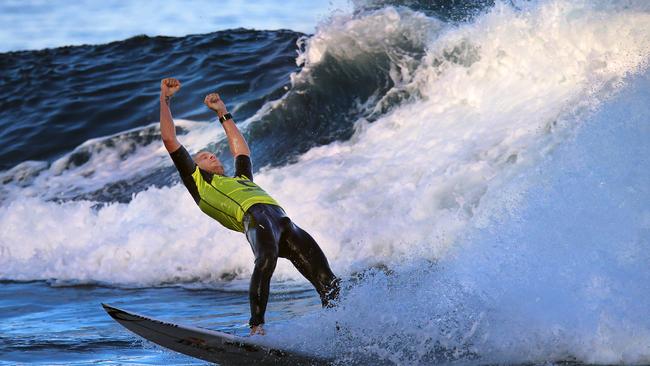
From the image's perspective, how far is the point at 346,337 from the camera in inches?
228

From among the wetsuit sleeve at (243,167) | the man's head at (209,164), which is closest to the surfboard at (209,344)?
the man's head at (209,164)

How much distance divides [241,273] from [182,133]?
641cm

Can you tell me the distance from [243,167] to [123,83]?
544 inches

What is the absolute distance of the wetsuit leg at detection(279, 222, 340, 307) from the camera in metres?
6.44

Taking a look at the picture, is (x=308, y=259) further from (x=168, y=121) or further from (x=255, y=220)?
(x=168, y=121)

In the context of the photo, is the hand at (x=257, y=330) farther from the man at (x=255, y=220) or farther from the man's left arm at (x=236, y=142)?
the man's left arm at (x=236, y=142)

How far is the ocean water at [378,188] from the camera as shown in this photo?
19.3ft

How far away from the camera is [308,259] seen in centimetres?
644

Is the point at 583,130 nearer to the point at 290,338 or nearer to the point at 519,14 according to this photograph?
the point at 290,338

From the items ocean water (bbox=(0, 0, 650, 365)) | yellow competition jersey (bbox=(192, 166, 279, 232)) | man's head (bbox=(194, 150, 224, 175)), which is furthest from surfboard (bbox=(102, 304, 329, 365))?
man's head (bbox=(194, 150, 224, 175))

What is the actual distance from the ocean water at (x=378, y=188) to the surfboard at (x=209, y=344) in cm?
9

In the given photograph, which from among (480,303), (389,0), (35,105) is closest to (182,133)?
(389,0)

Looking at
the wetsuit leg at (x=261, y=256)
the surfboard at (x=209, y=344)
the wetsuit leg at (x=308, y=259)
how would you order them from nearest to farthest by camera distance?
the surfboard at (x=209, y=344)
the wetsuit leg at (x=261, y=256)
the wetsuit leg at (x=308, y=259)

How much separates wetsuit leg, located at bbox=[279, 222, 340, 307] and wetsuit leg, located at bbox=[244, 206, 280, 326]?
12cm
